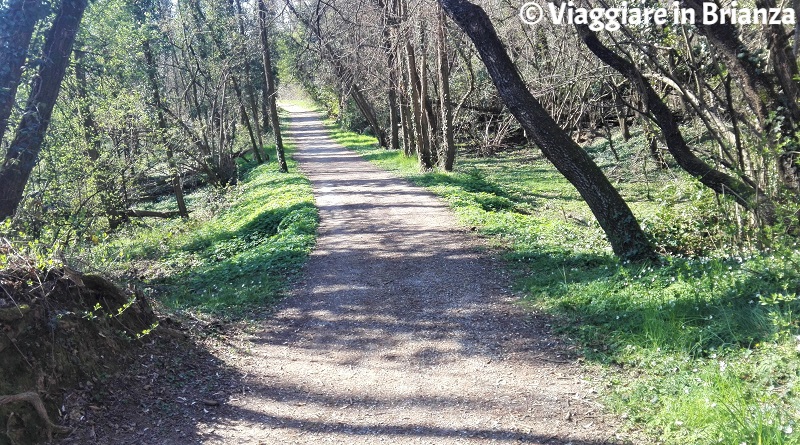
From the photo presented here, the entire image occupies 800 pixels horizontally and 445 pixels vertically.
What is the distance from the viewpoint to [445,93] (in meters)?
17.5

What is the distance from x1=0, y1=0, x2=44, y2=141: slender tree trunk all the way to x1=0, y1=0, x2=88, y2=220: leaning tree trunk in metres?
0.62

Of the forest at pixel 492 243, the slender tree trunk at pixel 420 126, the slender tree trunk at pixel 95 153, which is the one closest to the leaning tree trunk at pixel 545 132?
the forest at pixel 492 243

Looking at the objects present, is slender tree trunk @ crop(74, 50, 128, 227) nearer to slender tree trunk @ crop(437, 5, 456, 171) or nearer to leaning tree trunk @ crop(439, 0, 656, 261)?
leaning tree trunk @ crop(439, 0, 656, 261)

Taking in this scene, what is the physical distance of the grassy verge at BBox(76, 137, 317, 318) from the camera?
838 cm

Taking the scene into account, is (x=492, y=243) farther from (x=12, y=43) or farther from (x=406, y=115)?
(x=406, y=115)

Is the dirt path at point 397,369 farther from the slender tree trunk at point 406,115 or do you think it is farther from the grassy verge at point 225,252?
the slender tree trunk at point 406,115

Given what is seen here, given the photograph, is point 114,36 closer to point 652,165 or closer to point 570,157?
point 570,157

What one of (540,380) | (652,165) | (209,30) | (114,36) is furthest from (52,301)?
(209,30)

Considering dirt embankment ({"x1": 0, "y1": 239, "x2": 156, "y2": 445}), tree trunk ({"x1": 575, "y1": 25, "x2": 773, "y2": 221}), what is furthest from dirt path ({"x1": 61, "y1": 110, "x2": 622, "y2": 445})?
tree trunk ({"x1": 575, "y1": 25, "x2": 773, "y2": 221})

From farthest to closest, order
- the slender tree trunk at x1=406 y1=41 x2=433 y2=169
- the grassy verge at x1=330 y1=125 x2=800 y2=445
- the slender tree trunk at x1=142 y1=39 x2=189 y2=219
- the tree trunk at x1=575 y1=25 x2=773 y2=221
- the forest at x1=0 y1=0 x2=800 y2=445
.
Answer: the slender tree trunk at x1=406 y1=41 x2=433 y2=169, the slender tree trunk at x1=142 y1=39 x2=189 y2=219, the tree trunk at x1=575 y1=25 x2=773 y2=221, the forest at x1=0 y1=0 x2=800 y2=445, the grassy verge at x1=330 y1=125 x2=800 y2=445

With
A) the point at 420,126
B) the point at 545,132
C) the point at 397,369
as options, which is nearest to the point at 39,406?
the point at 397,369

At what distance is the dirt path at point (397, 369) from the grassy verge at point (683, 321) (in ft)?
1.36

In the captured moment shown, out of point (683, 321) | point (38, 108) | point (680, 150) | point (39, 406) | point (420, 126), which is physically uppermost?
point (38, 108)

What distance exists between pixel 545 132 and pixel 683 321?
126 inches
